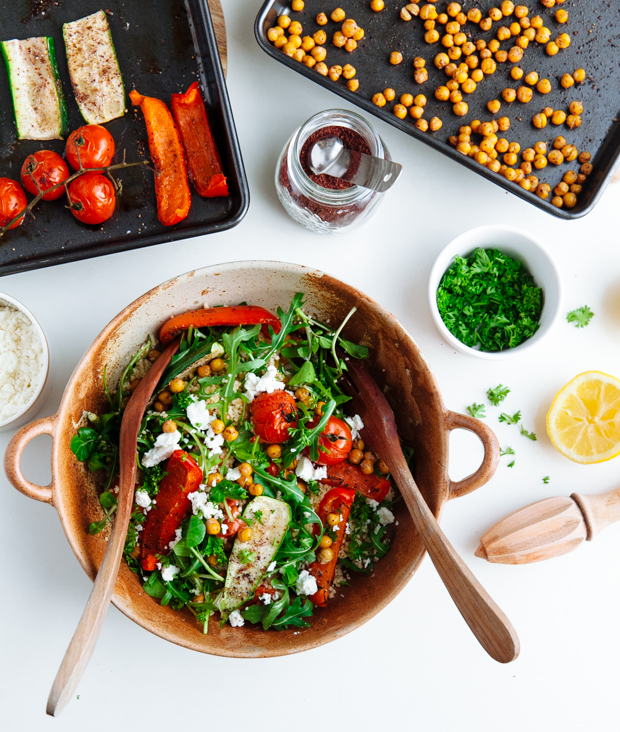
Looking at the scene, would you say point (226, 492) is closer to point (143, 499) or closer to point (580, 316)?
point (143, 499)

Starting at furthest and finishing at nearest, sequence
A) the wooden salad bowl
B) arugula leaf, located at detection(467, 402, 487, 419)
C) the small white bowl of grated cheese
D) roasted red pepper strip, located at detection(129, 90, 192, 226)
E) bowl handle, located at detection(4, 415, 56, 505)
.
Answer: arugula leaf, located at detection(467, 402, 487, 419)
roasted red pepper strip, located at detection(129, 90, 192, 226)
the small white bowl of grated cheese
the wooden salad bowl
bowl handle, located at detection(4, 415, 56, 505)

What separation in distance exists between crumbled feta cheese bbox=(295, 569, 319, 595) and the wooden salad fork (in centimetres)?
33

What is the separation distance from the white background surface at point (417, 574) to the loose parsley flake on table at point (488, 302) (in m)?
0.10

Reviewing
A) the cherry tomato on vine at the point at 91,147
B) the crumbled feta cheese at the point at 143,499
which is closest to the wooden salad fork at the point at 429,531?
the crumbled feta cheese at the point at 143,499

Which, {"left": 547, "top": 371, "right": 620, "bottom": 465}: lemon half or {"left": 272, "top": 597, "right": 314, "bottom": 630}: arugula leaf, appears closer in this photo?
{"left": 272, "top": 597, "right": 314, "bottom": 630}: arugula leaf

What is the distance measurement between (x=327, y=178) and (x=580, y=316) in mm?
898

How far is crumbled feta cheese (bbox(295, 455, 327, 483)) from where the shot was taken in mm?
1507

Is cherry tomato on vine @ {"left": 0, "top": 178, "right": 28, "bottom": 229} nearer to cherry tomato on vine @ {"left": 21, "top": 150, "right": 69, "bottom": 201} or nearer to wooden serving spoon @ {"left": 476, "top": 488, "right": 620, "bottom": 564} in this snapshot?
cherry tomato on vine @ {"left": 21, "top": 150, "right": 69, "bottom": 201}

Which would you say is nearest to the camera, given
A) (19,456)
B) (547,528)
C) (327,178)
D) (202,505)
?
(19,456)

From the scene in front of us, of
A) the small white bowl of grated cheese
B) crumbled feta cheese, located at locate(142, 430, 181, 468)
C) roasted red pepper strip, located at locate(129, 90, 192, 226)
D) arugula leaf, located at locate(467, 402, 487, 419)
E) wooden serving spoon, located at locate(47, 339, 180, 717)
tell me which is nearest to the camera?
wooden serving spoon, located at locate(47, 339, 180, 717)

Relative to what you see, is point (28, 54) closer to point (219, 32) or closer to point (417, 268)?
point (219, 32)

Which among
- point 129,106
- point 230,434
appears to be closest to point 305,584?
point 230,434

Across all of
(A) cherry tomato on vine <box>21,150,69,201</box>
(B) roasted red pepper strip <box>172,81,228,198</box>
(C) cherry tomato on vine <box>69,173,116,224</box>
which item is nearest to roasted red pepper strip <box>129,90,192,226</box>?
(B) roasted red pepper strip <box>172,81,228,198</box>

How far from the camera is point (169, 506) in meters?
1.43
